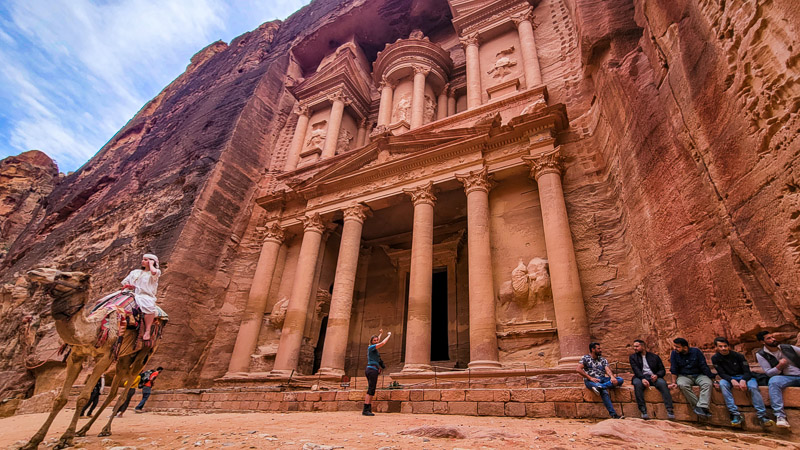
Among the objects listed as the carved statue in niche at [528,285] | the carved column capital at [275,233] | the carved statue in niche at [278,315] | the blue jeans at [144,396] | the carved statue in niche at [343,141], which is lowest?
the blue jeans at [144,396]

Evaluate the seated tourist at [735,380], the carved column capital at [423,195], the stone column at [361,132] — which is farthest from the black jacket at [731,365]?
the stone column at [361,132]

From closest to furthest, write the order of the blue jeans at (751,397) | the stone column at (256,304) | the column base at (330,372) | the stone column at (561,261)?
the blue jeans at (751,397), the stone column at (561,261), the column base at (330,372), the stone column at (256,304)

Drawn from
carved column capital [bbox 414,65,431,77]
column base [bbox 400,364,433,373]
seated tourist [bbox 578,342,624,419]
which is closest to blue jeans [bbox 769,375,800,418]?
seated tourist [bbox 578,342,624,419]

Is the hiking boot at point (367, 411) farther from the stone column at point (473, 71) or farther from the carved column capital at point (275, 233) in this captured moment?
the stone column at point (473, 71)

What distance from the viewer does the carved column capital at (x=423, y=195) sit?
35.7ft

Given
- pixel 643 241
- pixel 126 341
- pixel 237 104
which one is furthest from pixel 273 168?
pixel 643 241

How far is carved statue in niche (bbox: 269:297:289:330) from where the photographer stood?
11992mm

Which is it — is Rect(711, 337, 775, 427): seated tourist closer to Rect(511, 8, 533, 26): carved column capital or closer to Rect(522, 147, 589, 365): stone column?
Rect(522, 147, 589, 365): stone column

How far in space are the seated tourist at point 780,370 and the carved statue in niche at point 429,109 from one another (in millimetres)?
13335

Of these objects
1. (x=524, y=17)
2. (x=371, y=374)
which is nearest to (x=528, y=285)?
(x=371, y=374)

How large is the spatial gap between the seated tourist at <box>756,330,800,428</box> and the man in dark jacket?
0.91 m

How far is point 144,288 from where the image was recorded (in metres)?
4.84

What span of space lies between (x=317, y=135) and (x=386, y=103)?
3.97 meters

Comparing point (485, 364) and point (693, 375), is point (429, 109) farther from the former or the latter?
point (693, 375)
